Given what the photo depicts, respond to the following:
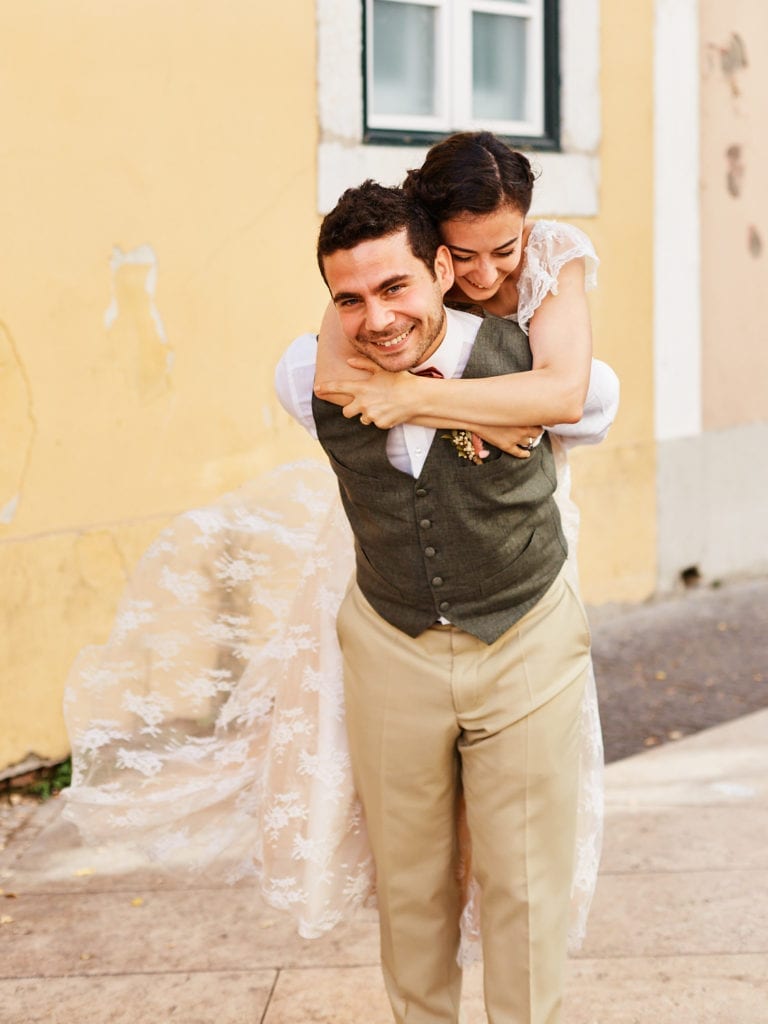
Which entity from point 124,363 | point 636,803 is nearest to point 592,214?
point 124,363

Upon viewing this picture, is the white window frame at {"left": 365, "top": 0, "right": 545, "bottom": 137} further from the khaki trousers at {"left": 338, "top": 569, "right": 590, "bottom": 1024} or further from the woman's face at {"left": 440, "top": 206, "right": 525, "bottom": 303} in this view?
the khaki trousers at {"left": 338, "top": 569, "right": 590, "bottom": 1024}

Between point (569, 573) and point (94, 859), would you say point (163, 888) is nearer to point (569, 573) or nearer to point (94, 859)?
point (94, 859)

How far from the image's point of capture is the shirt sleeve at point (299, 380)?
2682 mm

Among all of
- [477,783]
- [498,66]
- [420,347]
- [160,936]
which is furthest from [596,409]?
[498,66]

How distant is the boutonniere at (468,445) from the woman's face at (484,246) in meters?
0.27

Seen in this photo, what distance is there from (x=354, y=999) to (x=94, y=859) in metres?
1.21

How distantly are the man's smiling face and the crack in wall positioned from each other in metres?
2.52

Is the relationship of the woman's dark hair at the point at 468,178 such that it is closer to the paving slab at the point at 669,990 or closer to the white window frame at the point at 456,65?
the paving slab at the point at 669,990

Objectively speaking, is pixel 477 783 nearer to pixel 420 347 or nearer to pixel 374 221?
pixel 420 347

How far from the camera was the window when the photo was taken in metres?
6.11

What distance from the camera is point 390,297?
2369 mm

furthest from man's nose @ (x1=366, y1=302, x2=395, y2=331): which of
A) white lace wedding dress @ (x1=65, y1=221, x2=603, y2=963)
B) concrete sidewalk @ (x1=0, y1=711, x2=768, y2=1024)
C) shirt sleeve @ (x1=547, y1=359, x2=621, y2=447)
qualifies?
concrete sidewalk @ (x1=0, y1=711, x2=768, y2=1024)

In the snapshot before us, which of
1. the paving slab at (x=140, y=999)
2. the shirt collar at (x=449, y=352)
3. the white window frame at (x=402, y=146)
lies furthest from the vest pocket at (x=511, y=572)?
the white window frame at (x=402, y=146)

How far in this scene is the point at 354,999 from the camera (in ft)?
11.1
